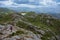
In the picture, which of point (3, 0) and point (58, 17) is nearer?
point (3, 0)

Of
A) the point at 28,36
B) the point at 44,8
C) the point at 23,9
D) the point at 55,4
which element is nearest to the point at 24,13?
the point at 23,9

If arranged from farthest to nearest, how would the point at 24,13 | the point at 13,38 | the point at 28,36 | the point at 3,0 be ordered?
the point at 24,13, the point at 3,0, the point at 28,36, the point at 13,38

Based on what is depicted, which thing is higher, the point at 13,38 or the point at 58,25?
the point at 13,38

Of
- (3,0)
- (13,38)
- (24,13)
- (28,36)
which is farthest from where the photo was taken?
(24,13)

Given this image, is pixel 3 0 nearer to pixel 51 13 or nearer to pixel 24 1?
pixel 24 1

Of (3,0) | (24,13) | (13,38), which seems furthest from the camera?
(24,13)

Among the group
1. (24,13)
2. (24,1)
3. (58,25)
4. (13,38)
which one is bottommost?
(58,25)

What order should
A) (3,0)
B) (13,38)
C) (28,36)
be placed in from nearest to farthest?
(13,38) < (28,36) < (3,0)

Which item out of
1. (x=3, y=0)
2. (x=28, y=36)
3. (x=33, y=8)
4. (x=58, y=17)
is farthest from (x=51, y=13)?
(x=28, y=36)

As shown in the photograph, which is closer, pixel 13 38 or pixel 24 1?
pixel 13 38

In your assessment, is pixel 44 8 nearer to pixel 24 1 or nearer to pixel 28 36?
pixel 24 1
